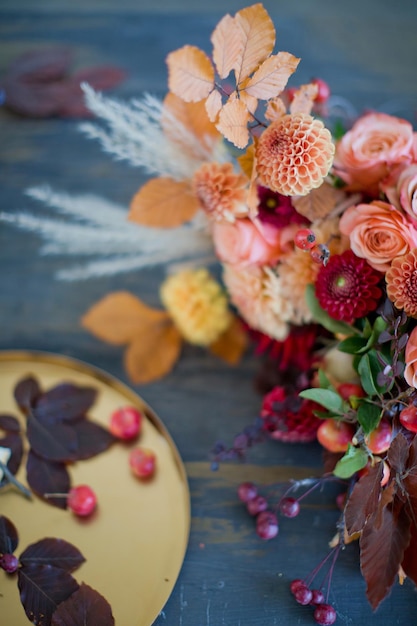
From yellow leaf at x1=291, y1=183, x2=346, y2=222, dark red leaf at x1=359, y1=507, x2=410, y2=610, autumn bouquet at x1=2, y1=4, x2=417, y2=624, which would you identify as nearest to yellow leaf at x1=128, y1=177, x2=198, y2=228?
autumn bouquet at x1=2, y1=4, x2=417, y2=624

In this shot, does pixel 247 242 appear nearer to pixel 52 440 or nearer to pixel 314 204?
pixel 314 204

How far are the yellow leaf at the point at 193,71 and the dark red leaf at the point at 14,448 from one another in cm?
36

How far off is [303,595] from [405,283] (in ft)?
0.91

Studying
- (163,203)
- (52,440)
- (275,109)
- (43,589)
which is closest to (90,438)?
(52,440)

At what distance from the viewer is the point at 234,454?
0.54 meters

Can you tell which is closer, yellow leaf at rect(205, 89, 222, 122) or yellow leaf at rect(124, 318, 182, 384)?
yellow leaf at rect(205, 89, 222, 122)

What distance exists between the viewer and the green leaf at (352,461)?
0.44m

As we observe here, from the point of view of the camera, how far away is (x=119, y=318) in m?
0.68

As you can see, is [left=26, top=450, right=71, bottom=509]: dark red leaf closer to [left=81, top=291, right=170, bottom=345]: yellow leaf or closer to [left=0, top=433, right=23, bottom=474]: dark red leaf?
[left=0, top=433, right=23, bottom=474]: dark red leaf

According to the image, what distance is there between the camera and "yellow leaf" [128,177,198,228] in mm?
539

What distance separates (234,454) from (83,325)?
250 millimetres

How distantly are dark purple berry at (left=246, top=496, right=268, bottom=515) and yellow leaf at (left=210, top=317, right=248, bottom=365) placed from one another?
0.53ft

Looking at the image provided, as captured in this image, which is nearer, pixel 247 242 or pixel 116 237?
pixel 247 242

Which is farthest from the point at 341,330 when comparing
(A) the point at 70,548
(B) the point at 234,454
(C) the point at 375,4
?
(C) the point at 375,4
